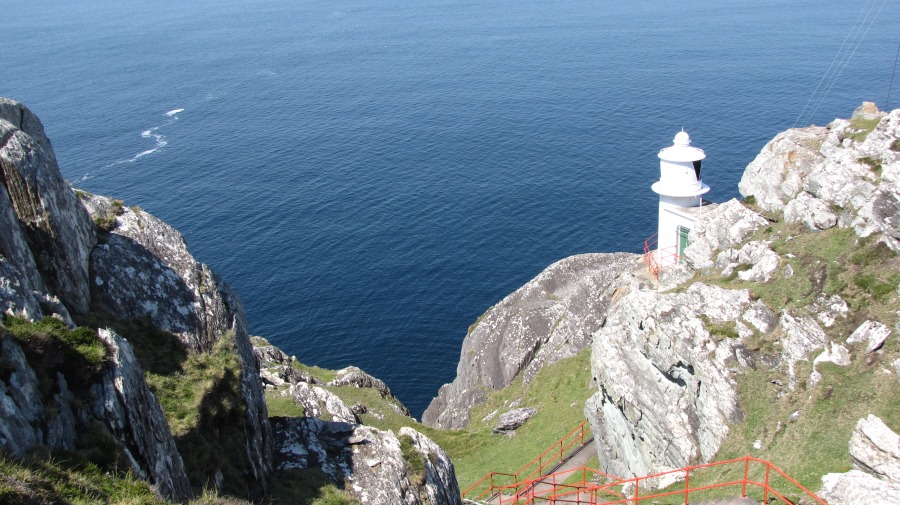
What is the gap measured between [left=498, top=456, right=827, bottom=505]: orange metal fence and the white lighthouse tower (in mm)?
18409

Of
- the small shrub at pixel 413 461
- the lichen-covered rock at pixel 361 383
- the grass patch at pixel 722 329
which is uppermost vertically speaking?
the grass patch at pixel 722 329

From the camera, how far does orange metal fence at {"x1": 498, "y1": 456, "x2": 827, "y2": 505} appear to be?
2077 centimetres

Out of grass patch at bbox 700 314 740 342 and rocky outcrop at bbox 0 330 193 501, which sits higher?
rocky outcrop at bbox 0 330 193 501

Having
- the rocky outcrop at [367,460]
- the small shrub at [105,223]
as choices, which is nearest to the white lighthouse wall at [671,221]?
the rocky outcrop at [367,460]

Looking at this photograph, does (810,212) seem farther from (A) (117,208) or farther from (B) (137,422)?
(A) (117,208)

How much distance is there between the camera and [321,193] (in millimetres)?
100500

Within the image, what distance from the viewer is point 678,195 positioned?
4559 cm

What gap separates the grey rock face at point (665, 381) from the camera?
28359mm

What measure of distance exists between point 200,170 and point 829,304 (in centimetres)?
9728

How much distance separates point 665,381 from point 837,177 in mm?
12856

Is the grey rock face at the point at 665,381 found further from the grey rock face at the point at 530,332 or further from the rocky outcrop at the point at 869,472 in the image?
the grey rock face at the point at 530,332

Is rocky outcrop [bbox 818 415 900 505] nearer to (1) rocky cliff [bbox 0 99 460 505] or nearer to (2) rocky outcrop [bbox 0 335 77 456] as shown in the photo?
(1) rocky cliff [bbox 0 99 460 505]

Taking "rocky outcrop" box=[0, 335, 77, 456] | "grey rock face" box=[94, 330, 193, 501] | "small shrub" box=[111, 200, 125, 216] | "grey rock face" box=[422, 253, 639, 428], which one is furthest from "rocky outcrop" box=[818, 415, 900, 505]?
"grey rock face" box=[422, 253, 639, 428]

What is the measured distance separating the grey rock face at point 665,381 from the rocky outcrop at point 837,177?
618 cm
